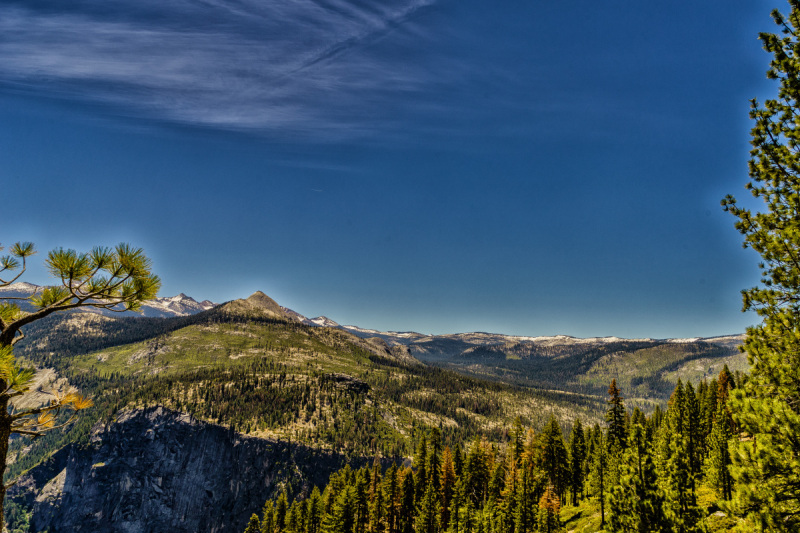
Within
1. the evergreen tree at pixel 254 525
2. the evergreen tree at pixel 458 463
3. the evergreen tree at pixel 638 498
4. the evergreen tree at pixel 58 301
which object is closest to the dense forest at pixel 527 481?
the evergreen tree at pixel 458 463

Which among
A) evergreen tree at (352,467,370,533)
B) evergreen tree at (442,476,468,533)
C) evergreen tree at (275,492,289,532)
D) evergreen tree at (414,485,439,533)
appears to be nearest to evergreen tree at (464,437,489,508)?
evergreen tree at (442,476,468,533)

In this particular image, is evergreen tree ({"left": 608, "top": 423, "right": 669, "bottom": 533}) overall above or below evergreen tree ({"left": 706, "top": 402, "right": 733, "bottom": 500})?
above

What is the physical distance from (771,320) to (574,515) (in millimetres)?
66537

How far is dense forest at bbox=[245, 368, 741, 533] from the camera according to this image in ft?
163

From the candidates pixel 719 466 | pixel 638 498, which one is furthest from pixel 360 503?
pixel 638 498

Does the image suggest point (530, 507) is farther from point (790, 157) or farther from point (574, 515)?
point (790, 157)

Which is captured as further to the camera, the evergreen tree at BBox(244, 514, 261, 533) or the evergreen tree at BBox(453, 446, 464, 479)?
the evergreen tree at BBox(244, 514, 261, 533)

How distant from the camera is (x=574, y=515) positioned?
65812 millimetres

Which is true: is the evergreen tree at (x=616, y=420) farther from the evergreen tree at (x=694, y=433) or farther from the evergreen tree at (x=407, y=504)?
the evergreen tree at (x=407, y=504)

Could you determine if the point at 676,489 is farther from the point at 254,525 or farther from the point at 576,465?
the point at 254,525

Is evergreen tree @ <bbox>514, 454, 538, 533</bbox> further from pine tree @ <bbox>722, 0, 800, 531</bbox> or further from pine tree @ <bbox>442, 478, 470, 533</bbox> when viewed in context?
pine tree @ <bbox>722, 0, 800, 531</bbox>

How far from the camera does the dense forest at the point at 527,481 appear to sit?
49.6m

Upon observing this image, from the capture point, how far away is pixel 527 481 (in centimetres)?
5622

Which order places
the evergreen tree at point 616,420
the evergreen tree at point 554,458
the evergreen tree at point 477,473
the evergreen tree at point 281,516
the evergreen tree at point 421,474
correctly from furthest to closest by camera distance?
the evergreen tree at point 281,516 → the evergreen tree at point 477,473 → the evergreen tree at point 554,458 → the evergreen tree at point 421,474 → the evergreen tree at point 616,420
